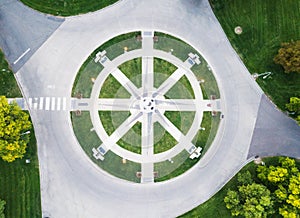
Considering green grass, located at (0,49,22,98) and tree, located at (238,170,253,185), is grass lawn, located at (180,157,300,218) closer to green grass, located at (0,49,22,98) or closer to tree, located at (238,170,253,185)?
tree, located at (238,170,253,185)

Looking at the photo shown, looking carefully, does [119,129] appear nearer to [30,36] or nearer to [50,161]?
[50,161]

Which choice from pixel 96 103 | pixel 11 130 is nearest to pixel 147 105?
pixel 96 103

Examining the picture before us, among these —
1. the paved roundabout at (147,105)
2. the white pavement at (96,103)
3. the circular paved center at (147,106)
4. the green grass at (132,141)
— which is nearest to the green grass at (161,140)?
the paved roundabout at (147,105)

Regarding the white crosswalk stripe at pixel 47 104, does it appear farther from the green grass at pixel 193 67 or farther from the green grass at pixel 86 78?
the green grass at pixel 193 67

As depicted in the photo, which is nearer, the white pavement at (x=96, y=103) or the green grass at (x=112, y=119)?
the white pavement at (x=96, y=103)

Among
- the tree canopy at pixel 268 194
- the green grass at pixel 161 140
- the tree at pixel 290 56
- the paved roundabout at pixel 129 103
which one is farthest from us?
the green grass at pixel 161 140

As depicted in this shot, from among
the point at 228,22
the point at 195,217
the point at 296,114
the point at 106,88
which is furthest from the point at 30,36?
the point at 296,114
